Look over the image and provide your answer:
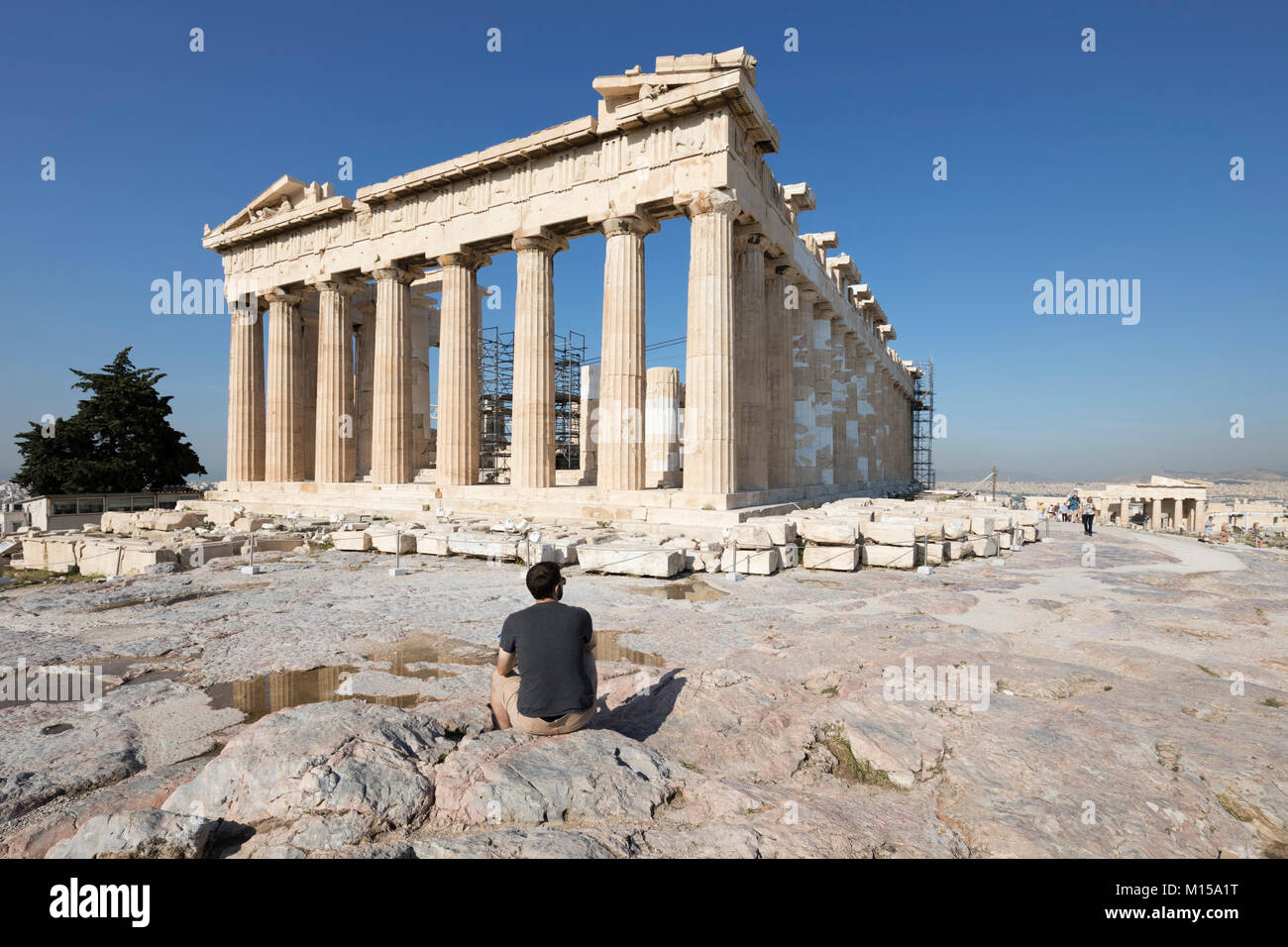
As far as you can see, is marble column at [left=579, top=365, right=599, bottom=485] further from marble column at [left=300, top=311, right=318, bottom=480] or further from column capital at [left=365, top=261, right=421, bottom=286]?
marble column at [left=300, top=311, right=318, bottom=480]

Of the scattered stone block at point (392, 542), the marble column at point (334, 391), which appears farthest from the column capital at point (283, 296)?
the scattered stone block at point (392, 542)

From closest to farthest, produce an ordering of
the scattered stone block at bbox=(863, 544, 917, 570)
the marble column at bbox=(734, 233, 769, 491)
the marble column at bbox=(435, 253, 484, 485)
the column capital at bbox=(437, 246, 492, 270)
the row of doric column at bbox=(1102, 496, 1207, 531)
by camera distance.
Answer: the scattered stone block at bbox=(863, 544, 917, 570) → the marble column at bbox=(734, 233, 769, 491) → the marble column at bbox=(435, 253, 484, 485) → the column capital at bbox=(437, 246, 492, 270) → the row of doric column at bbox=(1102, 496, 1207, 531)

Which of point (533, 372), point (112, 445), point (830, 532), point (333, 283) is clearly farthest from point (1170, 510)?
point (112, 445)

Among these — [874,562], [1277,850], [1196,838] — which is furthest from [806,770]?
[874,562]

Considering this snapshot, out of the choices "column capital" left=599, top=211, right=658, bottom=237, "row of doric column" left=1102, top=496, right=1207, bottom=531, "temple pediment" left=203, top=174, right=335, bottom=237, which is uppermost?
"temple pediment" left=203, top=174, right=335, bottom=237

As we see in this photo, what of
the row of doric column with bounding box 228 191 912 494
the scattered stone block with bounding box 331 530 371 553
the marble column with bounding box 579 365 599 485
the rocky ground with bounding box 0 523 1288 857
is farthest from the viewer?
the marble column with bounding box 579 365 599 485

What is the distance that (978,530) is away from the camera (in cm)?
1124

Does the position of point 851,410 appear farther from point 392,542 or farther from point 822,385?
point 392,542

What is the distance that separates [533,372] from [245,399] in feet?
47.7

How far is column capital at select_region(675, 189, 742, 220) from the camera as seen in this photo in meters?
14.3

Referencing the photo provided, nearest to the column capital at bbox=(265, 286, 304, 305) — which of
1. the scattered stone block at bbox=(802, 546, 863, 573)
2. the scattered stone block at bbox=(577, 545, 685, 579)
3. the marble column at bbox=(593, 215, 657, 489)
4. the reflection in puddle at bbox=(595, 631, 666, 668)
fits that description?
the marble column at bbox=(593, 215, 657, 489)

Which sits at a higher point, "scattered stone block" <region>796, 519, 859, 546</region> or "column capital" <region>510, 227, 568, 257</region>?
"column capital" <region>510, 227, 568, 257</region>

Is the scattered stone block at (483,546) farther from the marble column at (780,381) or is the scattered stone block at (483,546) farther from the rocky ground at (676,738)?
the marble column at (780,381)

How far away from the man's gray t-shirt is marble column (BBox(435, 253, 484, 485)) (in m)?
15.9
